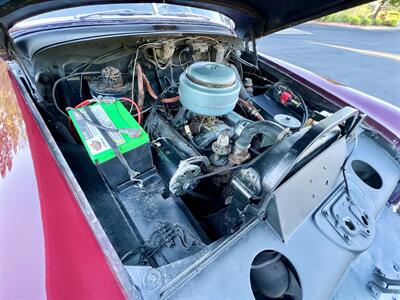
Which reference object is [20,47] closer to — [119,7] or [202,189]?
[119,7]

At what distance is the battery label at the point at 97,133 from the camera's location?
921mm

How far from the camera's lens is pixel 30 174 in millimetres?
949

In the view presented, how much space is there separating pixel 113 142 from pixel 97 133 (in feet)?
0.28

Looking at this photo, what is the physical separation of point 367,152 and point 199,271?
1022 millimetres

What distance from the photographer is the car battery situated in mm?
923

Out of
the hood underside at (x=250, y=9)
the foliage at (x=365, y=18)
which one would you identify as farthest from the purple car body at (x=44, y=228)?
the foliage at (x=365, y=18)

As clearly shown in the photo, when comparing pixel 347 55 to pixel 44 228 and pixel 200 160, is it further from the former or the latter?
pixel 44 228

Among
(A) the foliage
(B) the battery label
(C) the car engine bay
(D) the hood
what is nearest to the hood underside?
(D) the hood

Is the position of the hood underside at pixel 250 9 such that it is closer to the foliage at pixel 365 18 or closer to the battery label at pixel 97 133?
the battery label at pixel 97 133

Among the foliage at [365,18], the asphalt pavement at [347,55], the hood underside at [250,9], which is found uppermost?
the hood underside at [250,9]

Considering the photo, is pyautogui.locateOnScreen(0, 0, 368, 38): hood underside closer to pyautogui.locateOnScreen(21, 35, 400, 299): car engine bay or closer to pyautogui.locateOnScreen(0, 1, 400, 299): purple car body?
pyautogui.locateOnScreen(0, 1, 400, 299): purple car body

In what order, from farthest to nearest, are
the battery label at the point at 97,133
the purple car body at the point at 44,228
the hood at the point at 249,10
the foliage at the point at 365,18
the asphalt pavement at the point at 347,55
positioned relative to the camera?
the foliage at the point at 365,18
the asphalt pavement at the point at 347,55
the hood at the point at 249,10
the battery label at the point at 97,133
the purple car body at the point at 44,228

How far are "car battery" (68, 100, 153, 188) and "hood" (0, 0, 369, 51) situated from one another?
0.45 m

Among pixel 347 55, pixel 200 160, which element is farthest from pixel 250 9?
pixel 347 55
